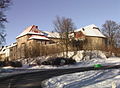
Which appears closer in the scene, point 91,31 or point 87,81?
point 87,81

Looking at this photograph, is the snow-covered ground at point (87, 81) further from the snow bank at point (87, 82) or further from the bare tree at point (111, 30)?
the bare tree at point (111, 30)

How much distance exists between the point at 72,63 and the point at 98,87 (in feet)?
125

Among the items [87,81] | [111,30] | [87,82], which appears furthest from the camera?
[111,30]

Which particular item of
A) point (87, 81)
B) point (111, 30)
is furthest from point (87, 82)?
point (111, 30)

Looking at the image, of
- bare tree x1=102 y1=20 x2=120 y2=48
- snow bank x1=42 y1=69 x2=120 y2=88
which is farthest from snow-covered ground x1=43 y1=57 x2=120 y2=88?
bare tree x1=102 y1=20 x2=120 y2=48

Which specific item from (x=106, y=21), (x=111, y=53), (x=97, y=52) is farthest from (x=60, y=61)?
(x=106, y=21)

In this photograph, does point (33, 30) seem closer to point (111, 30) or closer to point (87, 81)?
point (111, 30)

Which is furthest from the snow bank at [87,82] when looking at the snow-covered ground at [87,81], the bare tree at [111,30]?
the bare tree at [111,30]

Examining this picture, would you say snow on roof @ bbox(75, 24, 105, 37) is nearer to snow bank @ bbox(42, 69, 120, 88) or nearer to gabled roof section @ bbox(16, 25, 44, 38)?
gabled roof section @ bbox(16, 25, 44, 38)

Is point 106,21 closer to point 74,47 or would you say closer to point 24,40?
point 74,47

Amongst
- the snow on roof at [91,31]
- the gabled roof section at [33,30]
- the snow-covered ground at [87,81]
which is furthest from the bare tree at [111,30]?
the snow-covered ground at [87,81]

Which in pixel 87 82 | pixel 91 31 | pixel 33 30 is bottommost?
pixel 87 82

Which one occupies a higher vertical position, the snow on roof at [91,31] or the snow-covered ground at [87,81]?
the snow on roof at [91,31]

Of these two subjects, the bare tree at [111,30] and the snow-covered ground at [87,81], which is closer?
the snow-covered ground at [87,81]
